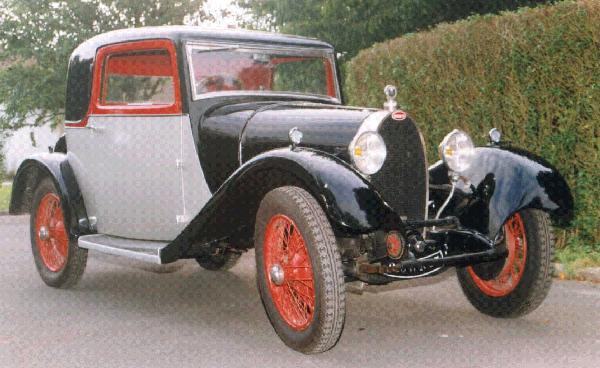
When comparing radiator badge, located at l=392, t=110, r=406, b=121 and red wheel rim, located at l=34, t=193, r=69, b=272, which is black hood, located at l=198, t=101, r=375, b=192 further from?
red wheel rim, located at l=34, t=193, r=69, b=272

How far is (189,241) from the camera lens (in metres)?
4.78

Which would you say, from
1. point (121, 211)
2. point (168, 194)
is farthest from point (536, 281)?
point (121, 211)

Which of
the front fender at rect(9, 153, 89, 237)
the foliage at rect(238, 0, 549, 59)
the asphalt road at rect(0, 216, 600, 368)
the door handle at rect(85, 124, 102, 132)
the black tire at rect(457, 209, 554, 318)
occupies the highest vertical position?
the foliage at rect(238, 0, 549, 59)

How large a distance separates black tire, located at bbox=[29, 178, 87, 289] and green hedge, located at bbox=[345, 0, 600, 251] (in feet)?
11.9

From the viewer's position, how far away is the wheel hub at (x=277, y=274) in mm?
4250

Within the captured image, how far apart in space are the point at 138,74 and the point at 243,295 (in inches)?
75.0

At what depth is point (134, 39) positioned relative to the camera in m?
5.55

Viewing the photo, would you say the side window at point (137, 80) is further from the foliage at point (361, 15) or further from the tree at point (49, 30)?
the tree at point (49, 30)

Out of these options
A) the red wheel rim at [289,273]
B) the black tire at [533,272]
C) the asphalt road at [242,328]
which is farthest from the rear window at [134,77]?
the black tire at [533,272]

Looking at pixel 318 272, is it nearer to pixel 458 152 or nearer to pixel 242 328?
pixel 242 328

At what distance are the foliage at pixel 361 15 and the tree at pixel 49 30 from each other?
499cm

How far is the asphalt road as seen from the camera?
4.11 m

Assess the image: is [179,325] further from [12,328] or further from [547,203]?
[547,203]

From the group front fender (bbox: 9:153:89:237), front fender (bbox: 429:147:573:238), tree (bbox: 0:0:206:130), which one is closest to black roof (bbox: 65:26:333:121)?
front fender (bbox: 9:153:89:237)
